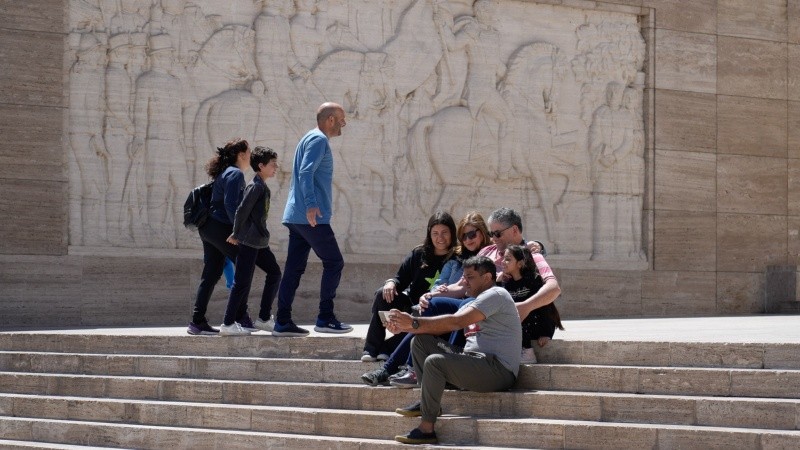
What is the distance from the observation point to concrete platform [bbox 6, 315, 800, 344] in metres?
9.45

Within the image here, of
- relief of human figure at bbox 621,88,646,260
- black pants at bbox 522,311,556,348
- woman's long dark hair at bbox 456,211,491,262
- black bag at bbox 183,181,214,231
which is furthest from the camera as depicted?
relief of human figure at bbox 621,88,646,260

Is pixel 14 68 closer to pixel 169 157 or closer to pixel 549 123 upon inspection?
pixel 169 157

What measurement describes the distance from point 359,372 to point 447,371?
144cm

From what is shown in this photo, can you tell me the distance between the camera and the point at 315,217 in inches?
397

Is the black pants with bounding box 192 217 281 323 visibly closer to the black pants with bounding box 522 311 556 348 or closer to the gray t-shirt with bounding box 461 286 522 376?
the black pants with bounding box 522 311 556 348

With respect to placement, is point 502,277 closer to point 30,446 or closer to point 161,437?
point 161,437

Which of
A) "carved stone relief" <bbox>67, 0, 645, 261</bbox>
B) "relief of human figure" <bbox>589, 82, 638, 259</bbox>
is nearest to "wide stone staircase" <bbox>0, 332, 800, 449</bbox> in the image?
"carved stone relief" <bbox>67, 0, 645, 261</bbox>

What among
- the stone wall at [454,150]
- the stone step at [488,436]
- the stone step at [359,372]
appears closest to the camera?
the stone step at [488,436]

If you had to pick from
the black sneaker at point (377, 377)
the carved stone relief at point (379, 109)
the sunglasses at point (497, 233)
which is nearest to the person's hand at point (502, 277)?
the sunglasses at point (497, 233)

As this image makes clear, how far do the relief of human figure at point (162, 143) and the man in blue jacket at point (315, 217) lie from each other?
403 centimetres

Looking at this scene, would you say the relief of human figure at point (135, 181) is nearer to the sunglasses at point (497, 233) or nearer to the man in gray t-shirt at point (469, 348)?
the sunglasses at point (497, 233)

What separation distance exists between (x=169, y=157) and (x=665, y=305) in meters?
6.71

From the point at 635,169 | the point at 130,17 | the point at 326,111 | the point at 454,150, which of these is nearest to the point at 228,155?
the point at 326,111

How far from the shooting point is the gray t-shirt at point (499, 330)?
824cm
